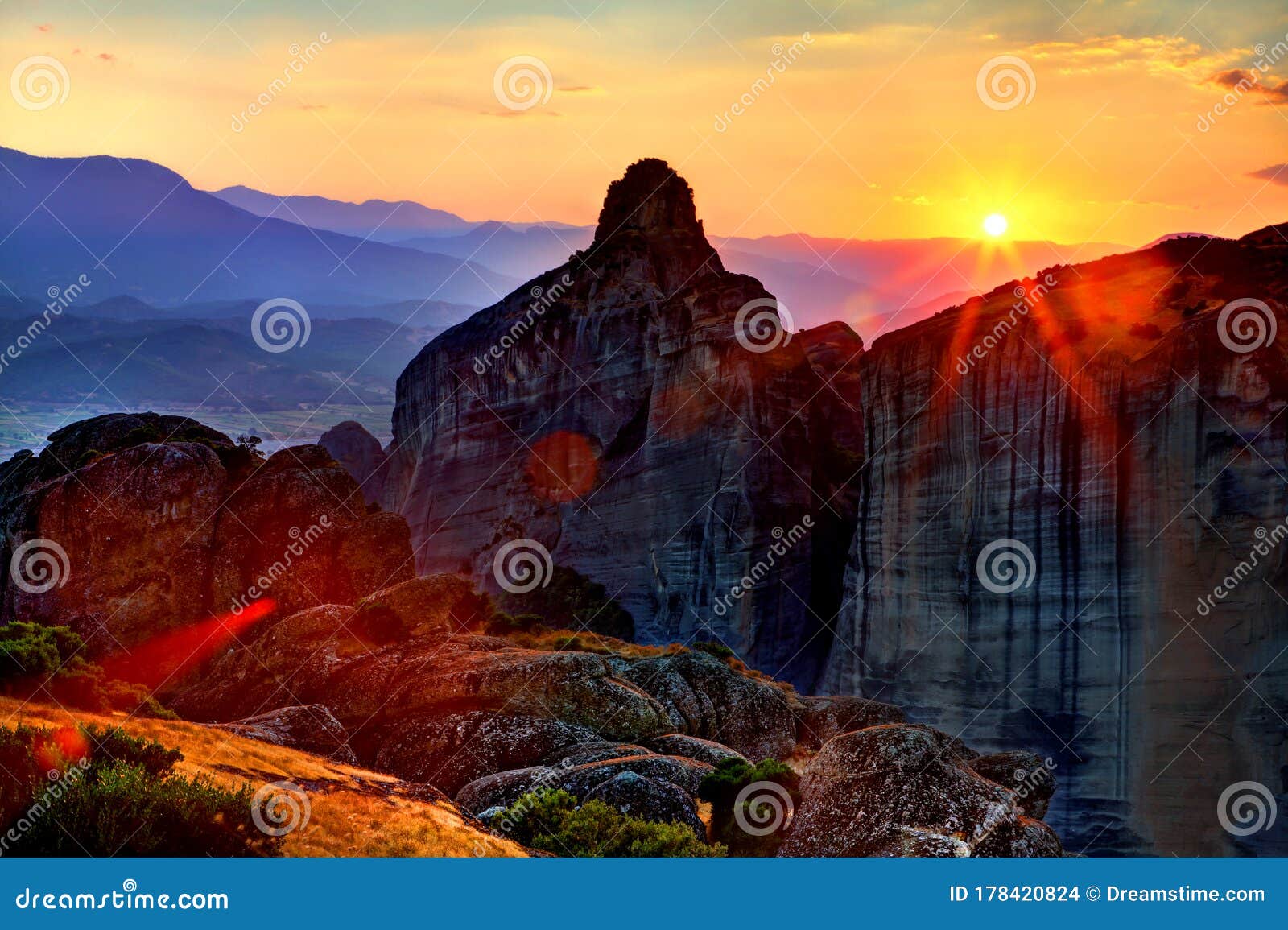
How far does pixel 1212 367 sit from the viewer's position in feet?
196

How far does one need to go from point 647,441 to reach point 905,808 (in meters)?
71.5

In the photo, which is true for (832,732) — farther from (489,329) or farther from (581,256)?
(489,329)

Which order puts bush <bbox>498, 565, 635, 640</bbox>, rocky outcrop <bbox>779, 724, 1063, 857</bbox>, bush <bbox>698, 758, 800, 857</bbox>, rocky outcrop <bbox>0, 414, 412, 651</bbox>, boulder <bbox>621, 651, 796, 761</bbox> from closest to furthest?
rocky outcrop <bbox>779, 724, 1063, 857</bbox> < bush <bbox>698, 758, 800, 857</bbox> < boulder <bbox>621, 651, 796, 761</bbox> < rocky outcrop <bbox>0, 414, 412, 651</bbox> < bush <bbox>498, 565, 635, 640</bbox>

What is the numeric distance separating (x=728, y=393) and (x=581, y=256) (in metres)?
26.9

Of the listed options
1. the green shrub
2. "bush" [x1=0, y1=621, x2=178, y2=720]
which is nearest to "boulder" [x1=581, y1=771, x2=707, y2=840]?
"bush" [x1=0, y1=621, x2=178, y2=720]

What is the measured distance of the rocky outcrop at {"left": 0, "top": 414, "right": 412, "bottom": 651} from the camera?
52.7m

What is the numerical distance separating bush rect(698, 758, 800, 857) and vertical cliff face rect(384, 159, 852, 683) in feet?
175

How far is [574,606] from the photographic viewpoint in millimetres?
95750

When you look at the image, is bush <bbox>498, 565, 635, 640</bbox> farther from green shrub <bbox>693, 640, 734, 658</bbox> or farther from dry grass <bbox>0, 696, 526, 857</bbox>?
dry grass <bbox>0, 696, 526, 857</bbox>

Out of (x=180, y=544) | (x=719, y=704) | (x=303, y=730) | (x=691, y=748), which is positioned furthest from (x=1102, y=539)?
(x=180, y=544)

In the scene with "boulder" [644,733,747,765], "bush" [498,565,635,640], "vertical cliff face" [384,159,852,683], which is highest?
Answer: "vertical cliff face" [384,159,852,683]

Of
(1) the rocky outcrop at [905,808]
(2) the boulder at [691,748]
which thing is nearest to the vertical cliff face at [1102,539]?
(2) the boulder at [691,748]

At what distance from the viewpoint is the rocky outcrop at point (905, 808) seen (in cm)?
2541

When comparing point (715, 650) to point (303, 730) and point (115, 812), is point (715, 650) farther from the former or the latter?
→ point (115, 812)
